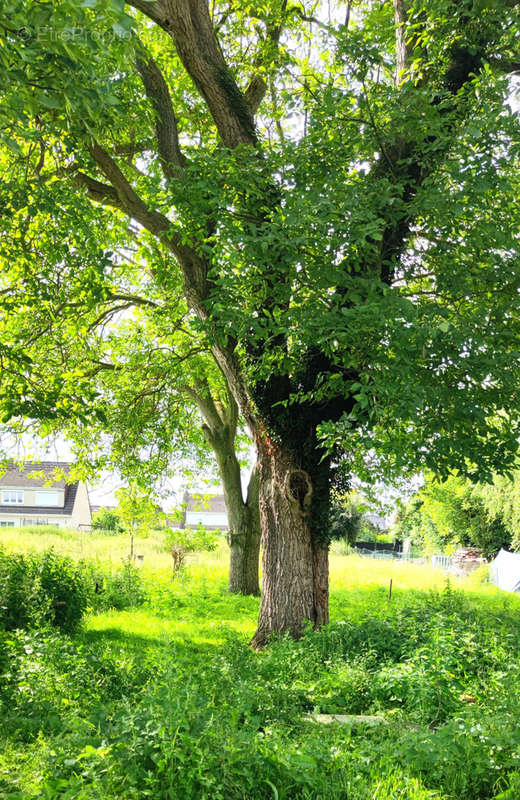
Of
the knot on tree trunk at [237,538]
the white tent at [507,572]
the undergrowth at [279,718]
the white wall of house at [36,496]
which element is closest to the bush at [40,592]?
the undergrowth at [279,718]

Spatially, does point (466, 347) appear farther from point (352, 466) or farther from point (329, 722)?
point (329, 722)

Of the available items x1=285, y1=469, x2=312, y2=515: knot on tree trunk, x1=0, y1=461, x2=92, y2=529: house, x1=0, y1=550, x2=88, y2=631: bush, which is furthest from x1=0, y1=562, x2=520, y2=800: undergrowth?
x1=0, y1=461, x2=92, y2=529: house

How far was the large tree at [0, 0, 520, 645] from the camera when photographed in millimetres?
6527

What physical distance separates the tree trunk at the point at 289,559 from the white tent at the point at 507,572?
54.1 feet

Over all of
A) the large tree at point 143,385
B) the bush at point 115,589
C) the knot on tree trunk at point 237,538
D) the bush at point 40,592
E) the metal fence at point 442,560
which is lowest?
the metal fence at point 442,560

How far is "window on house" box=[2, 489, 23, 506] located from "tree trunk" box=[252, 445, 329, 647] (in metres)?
43.9

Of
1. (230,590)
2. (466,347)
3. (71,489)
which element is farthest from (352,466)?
(71,489)

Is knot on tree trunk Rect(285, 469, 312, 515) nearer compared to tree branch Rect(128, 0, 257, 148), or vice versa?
tree branch Rect(128, 0, 257, 148)

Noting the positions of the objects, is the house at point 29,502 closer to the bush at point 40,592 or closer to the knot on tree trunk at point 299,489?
the bush at point 40,592

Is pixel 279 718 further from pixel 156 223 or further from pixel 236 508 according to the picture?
pixel 236 508

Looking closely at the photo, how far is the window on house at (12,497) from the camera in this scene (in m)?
48.6

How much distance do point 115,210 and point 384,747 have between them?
1040cm

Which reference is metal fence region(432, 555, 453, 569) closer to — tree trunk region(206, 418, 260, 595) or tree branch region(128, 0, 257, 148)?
tree trunk region(206, 418, 260, 595)

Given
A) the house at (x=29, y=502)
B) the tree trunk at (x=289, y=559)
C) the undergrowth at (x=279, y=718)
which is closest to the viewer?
the undergrowth at (x=279, y=718)
